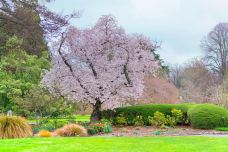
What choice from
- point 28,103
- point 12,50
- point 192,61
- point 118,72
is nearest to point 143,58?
point 118,72

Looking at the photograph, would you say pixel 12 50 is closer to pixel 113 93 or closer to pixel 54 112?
pixel 113 93

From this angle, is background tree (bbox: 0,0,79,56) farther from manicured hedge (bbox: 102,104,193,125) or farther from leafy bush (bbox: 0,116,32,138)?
manicured hedge (bbox: 102,104,193,125)

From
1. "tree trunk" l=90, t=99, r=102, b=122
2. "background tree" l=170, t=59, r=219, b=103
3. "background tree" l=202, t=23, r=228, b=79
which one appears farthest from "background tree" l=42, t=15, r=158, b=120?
"background tree" l=202, t=23, r=228, b=79

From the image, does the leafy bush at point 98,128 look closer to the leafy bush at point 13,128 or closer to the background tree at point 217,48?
the leafy bush at point 13,128

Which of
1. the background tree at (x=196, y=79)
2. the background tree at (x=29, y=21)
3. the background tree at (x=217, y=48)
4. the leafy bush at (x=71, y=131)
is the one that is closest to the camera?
the leafy bush at (x=71, y=131)

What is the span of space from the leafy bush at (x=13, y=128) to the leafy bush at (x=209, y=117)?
8.49 metres

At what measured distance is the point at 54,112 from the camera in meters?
26.0

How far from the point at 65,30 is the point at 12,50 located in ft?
9.20

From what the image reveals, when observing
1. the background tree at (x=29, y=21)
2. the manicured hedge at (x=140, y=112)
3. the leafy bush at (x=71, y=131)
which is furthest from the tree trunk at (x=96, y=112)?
the leafy bush at (x=71, y=131)

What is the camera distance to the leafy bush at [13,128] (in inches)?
496

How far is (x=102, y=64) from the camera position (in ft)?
63.9

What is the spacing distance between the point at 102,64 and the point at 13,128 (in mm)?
7651

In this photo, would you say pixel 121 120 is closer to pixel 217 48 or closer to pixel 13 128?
pixel 13 128

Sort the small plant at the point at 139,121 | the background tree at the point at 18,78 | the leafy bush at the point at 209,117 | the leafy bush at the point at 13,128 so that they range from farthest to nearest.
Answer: the background tree at the point at 18,78 → the small plant at the point at 139,121 → the leafy bush at the point at 209,117 → the leafy bush at the point at 13,128
